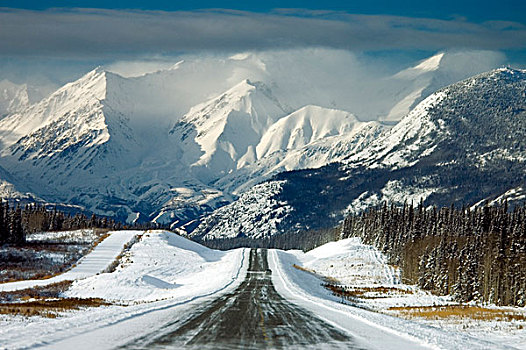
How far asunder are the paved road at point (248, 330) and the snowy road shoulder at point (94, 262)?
3546cm

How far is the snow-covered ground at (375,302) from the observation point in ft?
112

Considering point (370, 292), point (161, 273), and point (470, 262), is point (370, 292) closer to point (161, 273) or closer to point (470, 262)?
point (470, 262)

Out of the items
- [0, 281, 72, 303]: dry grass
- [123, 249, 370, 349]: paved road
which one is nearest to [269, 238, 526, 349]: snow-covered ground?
[123, 249, 370, 349]: paved road

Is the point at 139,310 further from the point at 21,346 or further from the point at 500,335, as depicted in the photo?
the point at 500,335

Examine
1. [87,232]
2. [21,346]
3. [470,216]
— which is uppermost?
[470,216]

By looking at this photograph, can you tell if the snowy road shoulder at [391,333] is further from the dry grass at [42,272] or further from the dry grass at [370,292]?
the dry grass at [42,272]

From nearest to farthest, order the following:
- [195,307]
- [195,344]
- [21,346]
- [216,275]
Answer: [21,346] < [195,344] < [195,307] < [216,275]

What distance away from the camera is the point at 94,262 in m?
110

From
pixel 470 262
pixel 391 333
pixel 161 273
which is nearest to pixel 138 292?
pixel 161 273

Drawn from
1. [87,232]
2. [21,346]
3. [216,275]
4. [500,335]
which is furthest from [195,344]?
[87,232]

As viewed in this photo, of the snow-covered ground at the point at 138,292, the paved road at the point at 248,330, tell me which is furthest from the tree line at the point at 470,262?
the paved road at the point at 248,330

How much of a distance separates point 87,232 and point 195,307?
112 meters

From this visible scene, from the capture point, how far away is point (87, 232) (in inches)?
6029

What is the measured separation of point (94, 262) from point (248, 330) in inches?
3170
